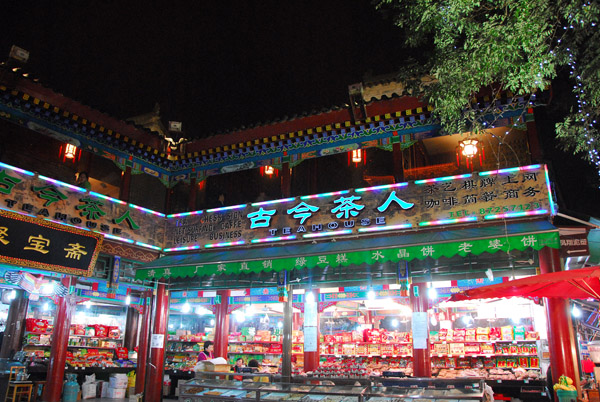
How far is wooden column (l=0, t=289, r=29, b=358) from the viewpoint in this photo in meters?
16.6

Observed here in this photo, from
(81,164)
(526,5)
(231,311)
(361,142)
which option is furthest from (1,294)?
(526,5)

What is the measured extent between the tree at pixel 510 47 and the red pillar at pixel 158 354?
10096 millimetres

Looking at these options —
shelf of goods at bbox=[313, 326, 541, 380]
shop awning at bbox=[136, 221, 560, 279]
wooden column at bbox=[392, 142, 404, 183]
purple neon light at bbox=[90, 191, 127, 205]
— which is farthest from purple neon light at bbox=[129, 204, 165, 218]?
wooden column at bbox=[392, 142, 404, 183]

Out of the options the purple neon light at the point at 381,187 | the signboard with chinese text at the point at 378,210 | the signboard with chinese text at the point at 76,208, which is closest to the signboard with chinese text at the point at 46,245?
the signboard with chinese text at the point at 76,208

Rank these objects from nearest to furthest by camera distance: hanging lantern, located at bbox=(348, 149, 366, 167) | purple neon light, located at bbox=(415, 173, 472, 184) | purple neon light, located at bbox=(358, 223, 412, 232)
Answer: purple neon light, located at bbox=(415, 173, 472, 184)
purple neon light, located at bbox=(358, 223, 412, 232)
hanging lantern, located at bbox=(348, 149, 366, 167)

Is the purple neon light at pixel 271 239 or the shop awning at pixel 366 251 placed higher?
the purple neon light at pixel 271 239

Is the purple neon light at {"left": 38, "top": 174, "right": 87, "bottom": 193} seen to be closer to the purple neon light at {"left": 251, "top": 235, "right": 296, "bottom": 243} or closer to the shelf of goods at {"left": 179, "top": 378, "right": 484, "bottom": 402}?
the purple neon light at {"left": 251, "top": 235, "right": 296, "bottom": 243}

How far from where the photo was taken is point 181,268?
12820mm

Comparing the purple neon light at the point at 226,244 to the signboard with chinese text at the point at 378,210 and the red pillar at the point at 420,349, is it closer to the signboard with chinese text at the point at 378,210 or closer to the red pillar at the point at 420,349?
the signboard with chinese text at the point at 378,210

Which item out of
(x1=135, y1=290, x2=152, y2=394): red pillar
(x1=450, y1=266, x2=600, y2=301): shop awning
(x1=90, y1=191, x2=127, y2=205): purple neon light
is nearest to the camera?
(x1=450, y1=266, x2=600, y2=301): shop awning

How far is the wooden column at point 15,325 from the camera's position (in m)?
16.6

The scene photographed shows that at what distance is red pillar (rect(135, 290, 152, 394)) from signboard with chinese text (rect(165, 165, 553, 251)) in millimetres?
1907

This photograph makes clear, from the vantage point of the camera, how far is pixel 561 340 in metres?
9.80

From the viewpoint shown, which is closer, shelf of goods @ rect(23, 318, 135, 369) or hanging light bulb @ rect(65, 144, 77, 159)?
hanging light bulb @ rect(65, 144, 77, 159)
